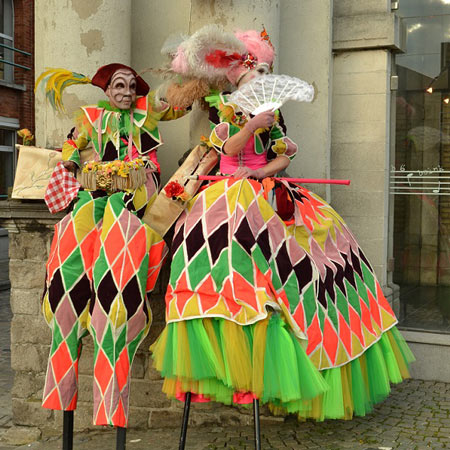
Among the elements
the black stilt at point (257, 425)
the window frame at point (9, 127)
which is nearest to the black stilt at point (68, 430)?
the black stilt at point (257, 425)

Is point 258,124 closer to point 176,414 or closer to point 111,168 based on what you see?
point 111,168

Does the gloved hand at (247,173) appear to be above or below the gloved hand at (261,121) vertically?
below

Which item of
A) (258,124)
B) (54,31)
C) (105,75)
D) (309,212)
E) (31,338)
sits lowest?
(31,338)

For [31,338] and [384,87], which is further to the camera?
[384,87]

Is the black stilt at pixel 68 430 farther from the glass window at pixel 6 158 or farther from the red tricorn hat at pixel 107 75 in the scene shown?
the glass window at pixel 6 158

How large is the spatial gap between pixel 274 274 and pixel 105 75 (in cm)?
165

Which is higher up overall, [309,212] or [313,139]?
[313,139]

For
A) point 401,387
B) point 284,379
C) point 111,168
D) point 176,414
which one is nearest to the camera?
point 284,379

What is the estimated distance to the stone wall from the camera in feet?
15.9

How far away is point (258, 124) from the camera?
152 inches

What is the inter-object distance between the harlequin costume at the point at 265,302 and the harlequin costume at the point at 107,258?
9.6 inches

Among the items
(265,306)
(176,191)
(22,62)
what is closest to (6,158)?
(22,62)

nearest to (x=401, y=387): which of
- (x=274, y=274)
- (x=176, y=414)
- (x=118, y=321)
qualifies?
(x=176, y=414)

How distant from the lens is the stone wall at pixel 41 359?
4832 mm
